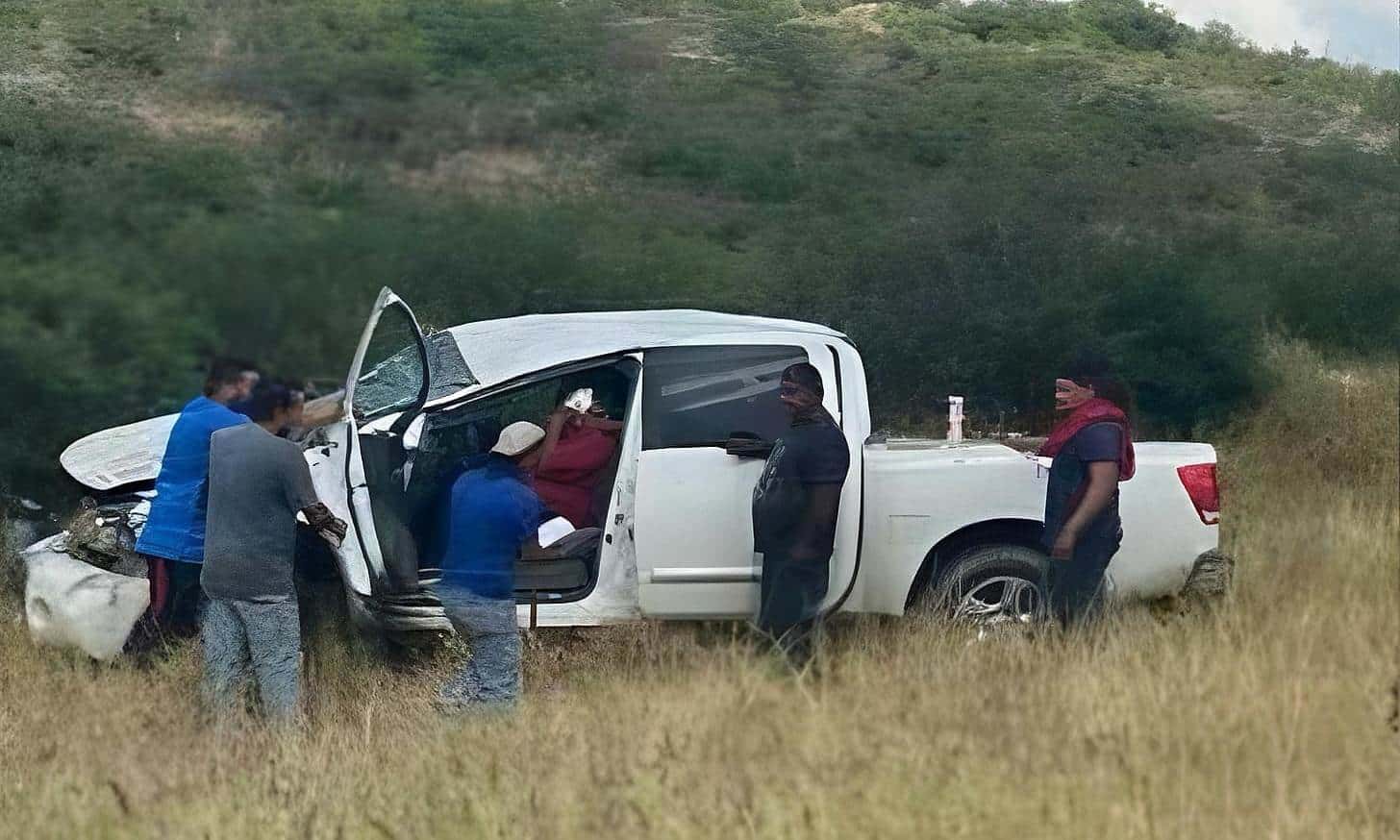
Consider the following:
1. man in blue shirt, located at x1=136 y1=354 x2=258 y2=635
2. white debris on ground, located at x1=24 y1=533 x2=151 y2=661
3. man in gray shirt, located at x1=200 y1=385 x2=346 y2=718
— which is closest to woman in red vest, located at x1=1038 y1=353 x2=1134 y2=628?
man in gray shirt, located at x1=200 y1=385 x2=346 y2=718

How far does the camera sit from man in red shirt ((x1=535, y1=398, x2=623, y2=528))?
709 centimetres

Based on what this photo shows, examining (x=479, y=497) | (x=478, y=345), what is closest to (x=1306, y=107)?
(x=478, y=345)

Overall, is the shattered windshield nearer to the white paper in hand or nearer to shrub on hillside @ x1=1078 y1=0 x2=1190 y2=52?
the white paper in hand

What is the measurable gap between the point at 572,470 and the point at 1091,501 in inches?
94.4

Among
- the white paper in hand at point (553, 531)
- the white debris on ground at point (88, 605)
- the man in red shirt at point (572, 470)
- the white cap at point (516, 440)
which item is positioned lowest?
the white debris on ground at point (88, 605)

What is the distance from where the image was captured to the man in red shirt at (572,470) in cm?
709

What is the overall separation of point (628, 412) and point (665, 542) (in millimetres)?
617

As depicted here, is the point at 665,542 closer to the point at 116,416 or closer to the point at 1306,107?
the point at 116,416

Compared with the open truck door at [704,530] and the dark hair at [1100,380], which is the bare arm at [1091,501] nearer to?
the dark hair at [1100,380]

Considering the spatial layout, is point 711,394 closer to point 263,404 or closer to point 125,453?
point 263,404

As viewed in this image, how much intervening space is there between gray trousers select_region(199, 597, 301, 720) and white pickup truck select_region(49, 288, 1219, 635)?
61 cm

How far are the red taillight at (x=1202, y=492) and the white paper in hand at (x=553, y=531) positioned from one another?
267 cm

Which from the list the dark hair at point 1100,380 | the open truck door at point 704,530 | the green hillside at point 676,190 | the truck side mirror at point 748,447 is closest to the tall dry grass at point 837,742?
the open truck door at point 704,530

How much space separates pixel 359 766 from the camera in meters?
5.23
